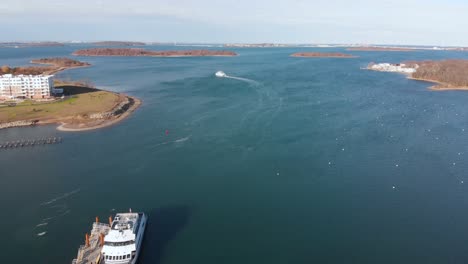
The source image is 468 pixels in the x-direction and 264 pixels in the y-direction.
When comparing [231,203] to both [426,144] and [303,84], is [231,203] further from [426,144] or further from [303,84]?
[303,84]

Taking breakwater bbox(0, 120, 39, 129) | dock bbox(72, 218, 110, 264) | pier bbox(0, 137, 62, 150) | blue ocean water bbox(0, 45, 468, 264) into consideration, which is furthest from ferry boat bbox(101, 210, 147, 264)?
breakwater bbox(0, 120, 39, 129)

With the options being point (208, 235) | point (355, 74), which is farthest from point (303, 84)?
point (208, 235)

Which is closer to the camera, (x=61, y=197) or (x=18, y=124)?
(x=61, y=197)

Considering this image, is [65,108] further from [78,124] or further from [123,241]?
[123,241]

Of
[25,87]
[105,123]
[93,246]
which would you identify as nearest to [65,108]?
[105,123]

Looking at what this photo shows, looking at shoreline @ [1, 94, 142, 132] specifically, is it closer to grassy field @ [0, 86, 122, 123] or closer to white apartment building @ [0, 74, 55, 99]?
grassy field @ [0, 86, 122, 123]

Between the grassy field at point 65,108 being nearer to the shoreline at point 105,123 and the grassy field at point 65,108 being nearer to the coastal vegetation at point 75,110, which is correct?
the coastal vegetation at point 75,110

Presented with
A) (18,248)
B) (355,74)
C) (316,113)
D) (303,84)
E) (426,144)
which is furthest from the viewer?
(355,74)
